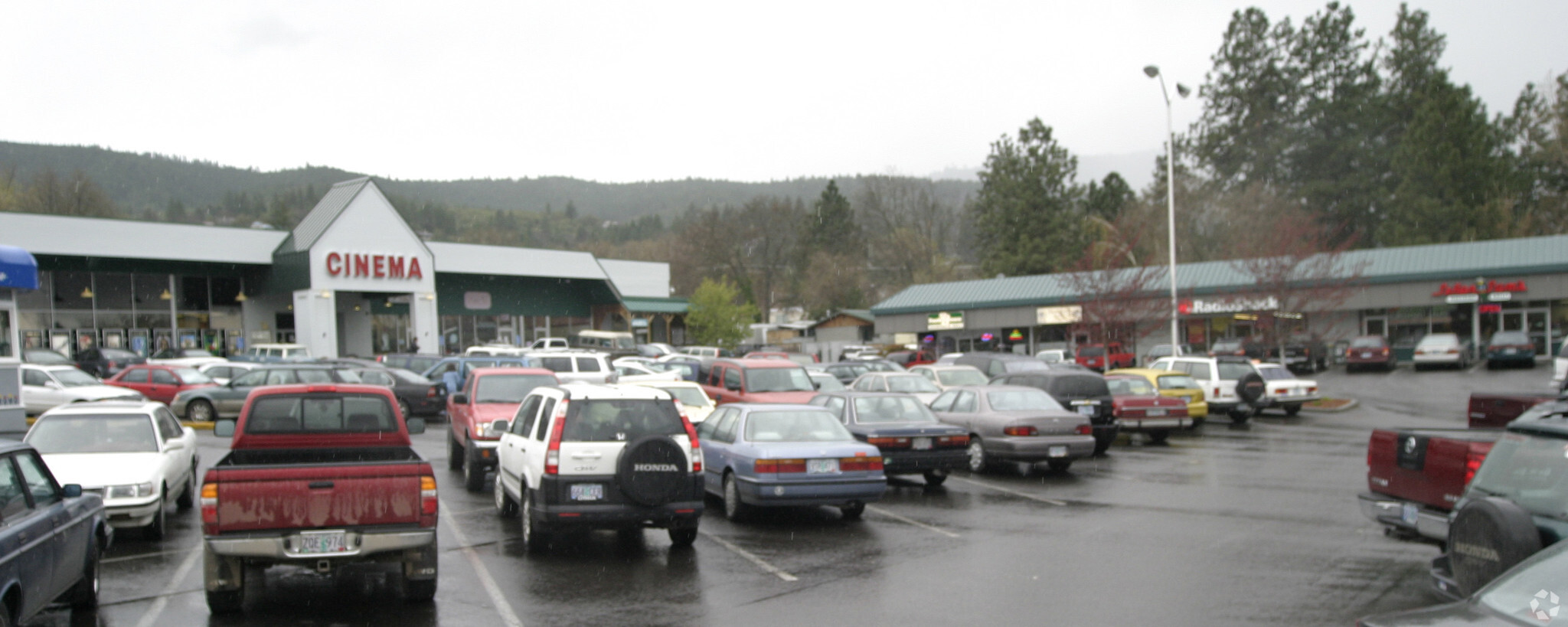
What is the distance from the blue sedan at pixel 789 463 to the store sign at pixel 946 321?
45165mm

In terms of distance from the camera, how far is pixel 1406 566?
29.4 ft

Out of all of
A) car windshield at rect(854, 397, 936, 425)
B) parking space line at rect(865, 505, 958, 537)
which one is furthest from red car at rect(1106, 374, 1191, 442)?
parking space line at rect(865, 505, 958, 537)

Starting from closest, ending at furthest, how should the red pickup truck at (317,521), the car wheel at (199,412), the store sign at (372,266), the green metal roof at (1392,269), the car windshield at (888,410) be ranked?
the red pickup truck at (317,521) → the car windshield at (888,410) → the car wheel at (199,412) → the green metal roof at (1392,269) → the store sign at (372,266)

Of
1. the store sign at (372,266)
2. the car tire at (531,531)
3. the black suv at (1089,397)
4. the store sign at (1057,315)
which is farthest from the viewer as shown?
the store sign at (1057,315)

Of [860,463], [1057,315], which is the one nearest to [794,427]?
[860,463]

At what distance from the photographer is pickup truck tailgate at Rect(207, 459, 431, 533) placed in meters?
6.71

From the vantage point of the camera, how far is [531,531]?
961 cm

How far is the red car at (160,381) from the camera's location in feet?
80.3

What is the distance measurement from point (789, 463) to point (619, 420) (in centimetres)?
227

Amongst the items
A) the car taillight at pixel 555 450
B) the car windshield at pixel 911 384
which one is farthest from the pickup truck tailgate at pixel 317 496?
the car windshield at pixel 911 384

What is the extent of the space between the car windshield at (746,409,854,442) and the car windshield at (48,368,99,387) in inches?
786

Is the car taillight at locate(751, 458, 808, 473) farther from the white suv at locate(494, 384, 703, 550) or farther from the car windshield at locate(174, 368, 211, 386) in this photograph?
the car windshield at locate(174, 368, 211, 386)

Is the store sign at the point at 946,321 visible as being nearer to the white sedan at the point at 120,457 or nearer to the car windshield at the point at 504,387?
the car windshield at the point at 504,387

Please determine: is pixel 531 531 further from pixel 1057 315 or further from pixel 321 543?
pixel 1057 315
